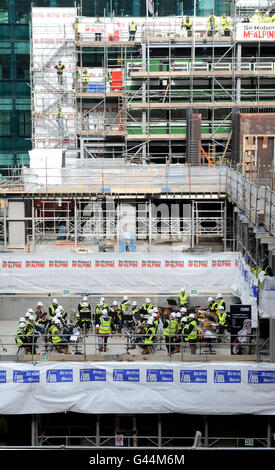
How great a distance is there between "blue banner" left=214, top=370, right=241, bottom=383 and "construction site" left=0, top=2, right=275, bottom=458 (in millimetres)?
32

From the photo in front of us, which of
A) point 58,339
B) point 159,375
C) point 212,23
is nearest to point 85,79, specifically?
point 212,23

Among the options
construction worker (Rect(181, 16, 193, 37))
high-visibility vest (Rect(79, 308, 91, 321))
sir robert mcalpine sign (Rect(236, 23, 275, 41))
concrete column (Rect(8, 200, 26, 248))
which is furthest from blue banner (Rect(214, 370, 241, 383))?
construction worker (Rect(181, 16, 193, 37))

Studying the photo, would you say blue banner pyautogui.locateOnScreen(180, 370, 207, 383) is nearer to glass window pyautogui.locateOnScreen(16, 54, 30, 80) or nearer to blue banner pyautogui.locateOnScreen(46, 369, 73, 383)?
blue banner pyautogui.locateOnScreen(46, 369, 73, 383)

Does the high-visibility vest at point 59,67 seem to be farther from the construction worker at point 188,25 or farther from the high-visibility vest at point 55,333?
the high-visibility vest at point 55,333

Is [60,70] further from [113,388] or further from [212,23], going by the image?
[113,388]

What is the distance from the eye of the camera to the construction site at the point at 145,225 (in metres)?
16.9

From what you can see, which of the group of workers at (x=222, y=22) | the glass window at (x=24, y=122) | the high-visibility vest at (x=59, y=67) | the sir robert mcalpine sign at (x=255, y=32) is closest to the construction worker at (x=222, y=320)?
the sir robert mcalpine sign at (x=255, y=32)

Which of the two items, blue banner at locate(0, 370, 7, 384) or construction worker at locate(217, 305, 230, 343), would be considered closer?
blue banner at locate(0, 370, 7, 384)

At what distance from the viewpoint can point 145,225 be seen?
1484 inches

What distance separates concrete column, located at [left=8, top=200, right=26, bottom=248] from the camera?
36.4 m

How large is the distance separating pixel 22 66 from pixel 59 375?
50.0m

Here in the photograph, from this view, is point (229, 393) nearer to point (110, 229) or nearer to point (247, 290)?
point (247, 290)

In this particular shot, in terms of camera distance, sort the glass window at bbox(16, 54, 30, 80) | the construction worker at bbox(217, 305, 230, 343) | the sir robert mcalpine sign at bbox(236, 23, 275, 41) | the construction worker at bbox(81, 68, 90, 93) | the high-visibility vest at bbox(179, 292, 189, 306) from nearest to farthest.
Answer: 1. the construction worker at bbox(217, 305, 230, 343)
2. the high-visibility vest at bbox(179, 292, 189, 306)
3. the sir robert mcalpine sign at bbox(236, 23, 275, 41)
4. the construction worker at bbox(81, 68, 90, 93)
5. the glass window at bbox(16, 54, 30, 80)

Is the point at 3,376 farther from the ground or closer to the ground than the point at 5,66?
closer to the ground
